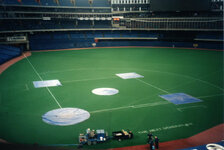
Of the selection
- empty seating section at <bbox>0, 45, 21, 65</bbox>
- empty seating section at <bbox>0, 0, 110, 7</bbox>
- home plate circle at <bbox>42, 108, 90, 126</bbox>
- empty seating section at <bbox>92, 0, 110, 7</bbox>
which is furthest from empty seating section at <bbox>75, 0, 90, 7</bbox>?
home plate circle at <bbox>42, 108, 90, 126</bbox>

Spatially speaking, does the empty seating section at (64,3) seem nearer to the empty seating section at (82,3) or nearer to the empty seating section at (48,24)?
the empty seating section at (82,3)

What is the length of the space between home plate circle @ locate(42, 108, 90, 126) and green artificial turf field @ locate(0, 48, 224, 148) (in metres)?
0.47

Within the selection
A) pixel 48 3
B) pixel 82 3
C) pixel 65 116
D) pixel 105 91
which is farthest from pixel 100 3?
pixel 65 116

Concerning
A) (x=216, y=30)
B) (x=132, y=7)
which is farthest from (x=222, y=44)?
(x=132, y=7)

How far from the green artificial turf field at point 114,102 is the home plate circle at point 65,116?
47 centimetres

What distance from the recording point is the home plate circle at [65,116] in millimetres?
14539

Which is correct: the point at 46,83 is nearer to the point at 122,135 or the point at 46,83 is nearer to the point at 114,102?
the point at 114,102

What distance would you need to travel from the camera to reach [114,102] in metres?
18.3

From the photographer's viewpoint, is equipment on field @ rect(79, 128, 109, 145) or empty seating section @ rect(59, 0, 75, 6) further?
empty seating section @ rect(59, 0, 75, 6)

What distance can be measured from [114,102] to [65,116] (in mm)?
4683

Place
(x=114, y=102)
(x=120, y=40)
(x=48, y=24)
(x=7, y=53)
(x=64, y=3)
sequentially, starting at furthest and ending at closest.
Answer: (x=120, y=40)
(x=64, y=3)
(x=48, y=24)
(x=7, y=53)
(x=114, y=102)

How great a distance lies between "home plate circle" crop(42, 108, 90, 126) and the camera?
1454cm

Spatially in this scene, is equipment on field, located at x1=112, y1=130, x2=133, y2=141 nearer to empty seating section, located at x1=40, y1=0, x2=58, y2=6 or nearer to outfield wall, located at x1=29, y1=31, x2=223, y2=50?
outfield wall, located at x1=29, y1=31, x2=223, y2=50

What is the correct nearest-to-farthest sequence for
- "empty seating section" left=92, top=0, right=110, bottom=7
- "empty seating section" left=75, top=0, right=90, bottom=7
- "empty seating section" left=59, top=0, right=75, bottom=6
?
"empty seating section" left=59, top=0, right=75, bottom=6 → "empty seating section" left=75, top=0, right=90, bottom=7 → "empty seating section" left=92, top=0, right=110, bottom=7
